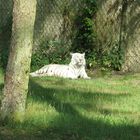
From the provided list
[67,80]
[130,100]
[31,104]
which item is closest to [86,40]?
[67,80]

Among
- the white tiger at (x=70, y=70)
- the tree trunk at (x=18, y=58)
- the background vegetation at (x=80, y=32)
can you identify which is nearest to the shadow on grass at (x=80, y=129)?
the tree trunk at (x=18, y=58)

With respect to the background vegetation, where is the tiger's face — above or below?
below

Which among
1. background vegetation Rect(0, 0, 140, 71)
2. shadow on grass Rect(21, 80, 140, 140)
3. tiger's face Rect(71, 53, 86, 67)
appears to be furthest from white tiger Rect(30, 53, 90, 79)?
shadow on grass Rect(21, 80, 140, 140)

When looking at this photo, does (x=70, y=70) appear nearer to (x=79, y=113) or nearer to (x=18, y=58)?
(x=79, y=113)

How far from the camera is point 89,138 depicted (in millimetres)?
7461

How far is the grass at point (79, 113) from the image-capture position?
7.66m

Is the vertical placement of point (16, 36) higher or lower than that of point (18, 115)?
higher

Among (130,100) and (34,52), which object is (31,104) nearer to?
(130,100)

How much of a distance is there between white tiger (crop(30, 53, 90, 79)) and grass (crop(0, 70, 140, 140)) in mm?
1561

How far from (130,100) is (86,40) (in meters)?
6.39

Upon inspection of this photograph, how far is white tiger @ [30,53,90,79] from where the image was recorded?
1435cm

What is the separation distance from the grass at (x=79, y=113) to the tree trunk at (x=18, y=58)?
27 cm

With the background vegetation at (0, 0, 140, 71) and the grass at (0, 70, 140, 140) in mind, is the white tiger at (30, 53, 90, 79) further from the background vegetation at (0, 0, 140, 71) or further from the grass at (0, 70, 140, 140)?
the grass at (0, 70, 140, 140)

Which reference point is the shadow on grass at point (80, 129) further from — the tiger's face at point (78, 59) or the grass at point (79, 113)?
the tiger's face at point (78, 59)
